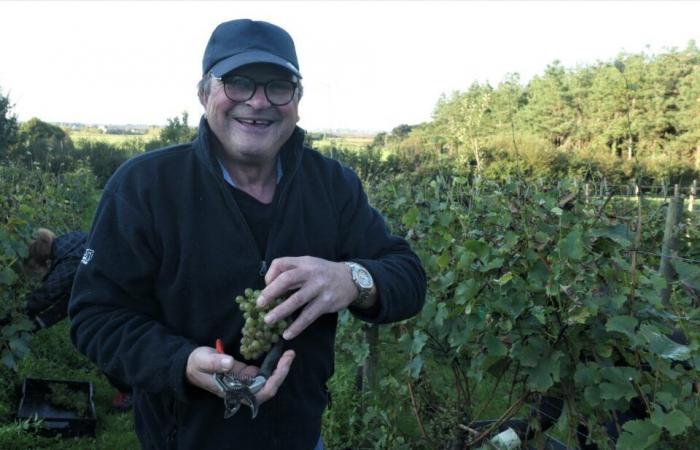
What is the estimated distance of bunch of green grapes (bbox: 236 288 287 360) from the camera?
1461 mm

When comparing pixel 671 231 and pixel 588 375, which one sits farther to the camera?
pixel 671 231

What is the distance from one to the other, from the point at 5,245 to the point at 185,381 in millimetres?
3182

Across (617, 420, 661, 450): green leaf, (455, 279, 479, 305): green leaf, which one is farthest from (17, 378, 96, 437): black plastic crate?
(617, 420, 661, 450): green leaf

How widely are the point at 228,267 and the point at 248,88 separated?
1.60ft

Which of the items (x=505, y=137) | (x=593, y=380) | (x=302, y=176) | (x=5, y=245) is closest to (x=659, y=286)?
(x=593, y=380)

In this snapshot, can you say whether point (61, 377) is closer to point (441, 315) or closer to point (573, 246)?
point (441, 315)

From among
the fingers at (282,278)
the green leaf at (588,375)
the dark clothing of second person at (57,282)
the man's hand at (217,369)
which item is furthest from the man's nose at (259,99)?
the dark clothing of second person at (57,282)

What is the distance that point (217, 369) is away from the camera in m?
1.39

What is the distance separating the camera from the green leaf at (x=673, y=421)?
5.03 ft

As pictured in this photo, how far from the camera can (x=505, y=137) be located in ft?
89.7

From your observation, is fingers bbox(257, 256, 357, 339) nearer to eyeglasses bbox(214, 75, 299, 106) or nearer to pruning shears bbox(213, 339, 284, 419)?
pruning shears bbox(213, 339, 284, 419)

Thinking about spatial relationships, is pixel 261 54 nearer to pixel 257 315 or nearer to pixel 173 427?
pixel 257 315

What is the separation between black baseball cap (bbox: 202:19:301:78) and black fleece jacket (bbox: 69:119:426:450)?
21 centimetres

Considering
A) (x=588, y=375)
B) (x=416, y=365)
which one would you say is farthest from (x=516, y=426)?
(x=588, y=375)
